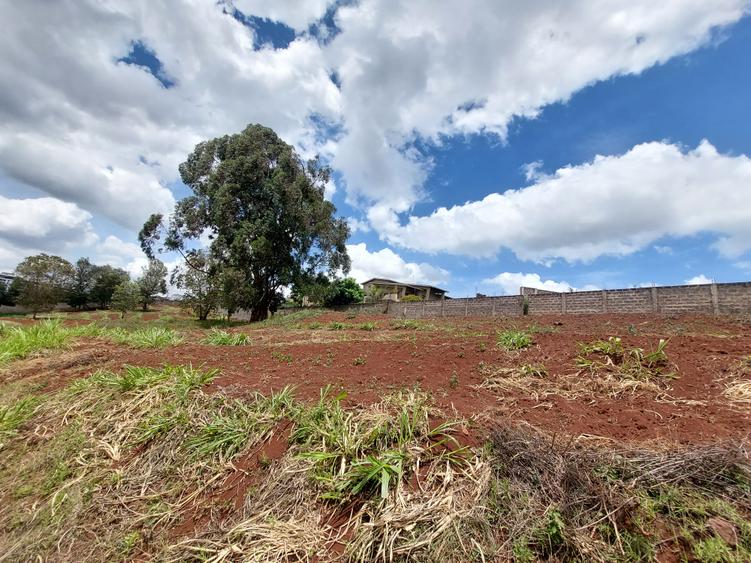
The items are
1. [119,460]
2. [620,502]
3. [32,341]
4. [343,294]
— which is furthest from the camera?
[343,294]

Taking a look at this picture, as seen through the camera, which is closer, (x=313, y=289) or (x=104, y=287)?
(x=313, y=289)

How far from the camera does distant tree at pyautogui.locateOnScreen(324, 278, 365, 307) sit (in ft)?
82.0

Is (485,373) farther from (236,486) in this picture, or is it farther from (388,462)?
(236,486)

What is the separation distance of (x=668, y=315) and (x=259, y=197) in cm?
2091

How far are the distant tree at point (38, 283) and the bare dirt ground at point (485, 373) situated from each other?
2916cm

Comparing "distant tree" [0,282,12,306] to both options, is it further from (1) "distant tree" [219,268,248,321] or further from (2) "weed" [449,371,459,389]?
(2) "weed" [449,371,459,389]

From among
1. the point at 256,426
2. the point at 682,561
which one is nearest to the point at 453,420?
the point at 682,561

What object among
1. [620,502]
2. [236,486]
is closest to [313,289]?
[236,486]

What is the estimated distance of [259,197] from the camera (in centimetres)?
2236

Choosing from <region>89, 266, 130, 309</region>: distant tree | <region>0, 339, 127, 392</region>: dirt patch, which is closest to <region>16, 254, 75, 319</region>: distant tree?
<region>89, 266, 130, 309</region>: distant tree

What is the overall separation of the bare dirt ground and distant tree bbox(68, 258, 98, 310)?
4243 cm

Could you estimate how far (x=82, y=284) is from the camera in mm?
40500

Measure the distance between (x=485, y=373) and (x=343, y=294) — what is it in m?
23.1

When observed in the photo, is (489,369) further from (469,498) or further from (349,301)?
(349,301)
